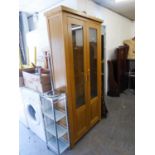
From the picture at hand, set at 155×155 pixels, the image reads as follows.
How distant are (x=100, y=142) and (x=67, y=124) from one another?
663 millimetres

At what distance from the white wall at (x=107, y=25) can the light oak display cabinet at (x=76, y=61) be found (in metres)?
0.82

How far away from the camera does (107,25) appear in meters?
3.97

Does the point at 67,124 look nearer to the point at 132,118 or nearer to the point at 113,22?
the point at 132,118

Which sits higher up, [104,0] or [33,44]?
[104,0]

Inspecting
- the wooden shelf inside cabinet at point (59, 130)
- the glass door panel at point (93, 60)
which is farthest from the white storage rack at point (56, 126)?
the glass door panel at point (93, 60)

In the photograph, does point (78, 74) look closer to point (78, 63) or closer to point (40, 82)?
point (78, 63)

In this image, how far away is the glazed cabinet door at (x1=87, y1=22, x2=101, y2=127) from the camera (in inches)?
91.3

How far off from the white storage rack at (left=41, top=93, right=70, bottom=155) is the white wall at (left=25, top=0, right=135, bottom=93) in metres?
1.81

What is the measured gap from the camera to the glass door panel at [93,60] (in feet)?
7.77

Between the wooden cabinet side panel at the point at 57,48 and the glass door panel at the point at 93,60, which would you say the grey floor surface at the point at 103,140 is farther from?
the wooden cabinet side panel at the point at 57,48

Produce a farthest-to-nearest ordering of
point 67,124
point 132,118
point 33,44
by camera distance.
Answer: point 33,44
point 132,118
point 67,124
